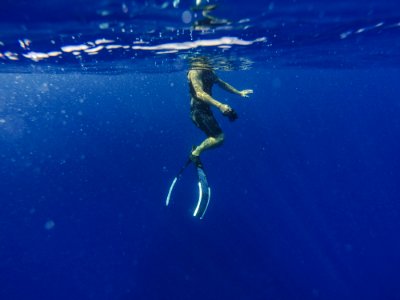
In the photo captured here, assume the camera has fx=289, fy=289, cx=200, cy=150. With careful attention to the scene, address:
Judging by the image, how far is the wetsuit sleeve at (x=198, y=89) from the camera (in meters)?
7.00

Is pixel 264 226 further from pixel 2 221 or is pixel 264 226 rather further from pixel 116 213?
pixel 2 221

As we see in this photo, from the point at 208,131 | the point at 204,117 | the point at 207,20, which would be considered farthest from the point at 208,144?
the point at 207,20

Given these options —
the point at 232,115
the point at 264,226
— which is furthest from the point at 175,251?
the point at 232,115

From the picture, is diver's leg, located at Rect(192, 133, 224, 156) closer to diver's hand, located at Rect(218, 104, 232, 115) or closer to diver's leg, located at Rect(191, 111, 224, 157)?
diver's leg, located at Rect(191, 111, 224, 157)

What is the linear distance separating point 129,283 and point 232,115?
19982 mm

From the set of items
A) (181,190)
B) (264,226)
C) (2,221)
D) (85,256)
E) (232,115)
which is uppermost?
(232,115)

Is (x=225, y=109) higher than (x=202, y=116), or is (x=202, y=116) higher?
(x=225, y=109)

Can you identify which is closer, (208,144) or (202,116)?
(208,144)

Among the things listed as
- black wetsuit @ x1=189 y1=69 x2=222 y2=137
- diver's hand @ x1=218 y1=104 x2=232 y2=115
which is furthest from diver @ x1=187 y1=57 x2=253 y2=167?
diver's hand @ x1=218 y1=104 x2=232 y2=115

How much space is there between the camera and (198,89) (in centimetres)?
760

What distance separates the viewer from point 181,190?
2647cm

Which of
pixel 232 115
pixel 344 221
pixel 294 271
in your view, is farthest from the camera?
pixel 344 221

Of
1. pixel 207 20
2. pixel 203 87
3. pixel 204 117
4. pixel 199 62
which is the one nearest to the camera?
pixel 204 117

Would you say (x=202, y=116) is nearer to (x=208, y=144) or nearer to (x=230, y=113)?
(x=208, y=144)
